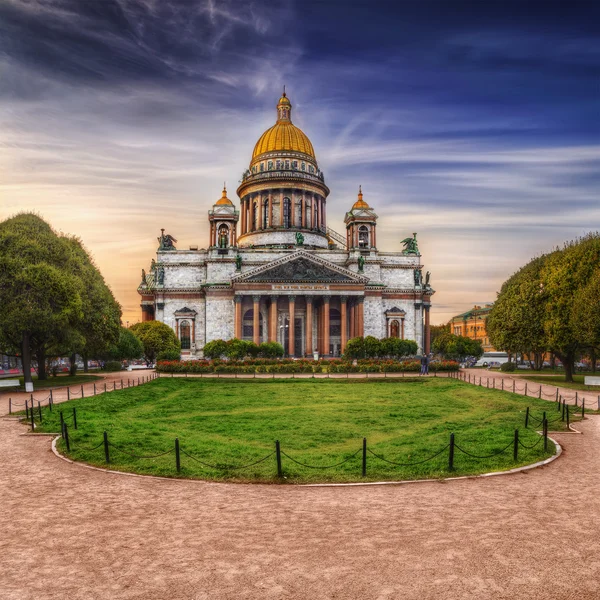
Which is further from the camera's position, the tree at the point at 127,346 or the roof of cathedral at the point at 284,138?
the roof of cathedral at the point at 284,138

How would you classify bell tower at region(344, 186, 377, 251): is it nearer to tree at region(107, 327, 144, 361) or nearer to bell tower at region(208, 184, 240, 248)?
bell tower at region(208, 184, 240, 248)

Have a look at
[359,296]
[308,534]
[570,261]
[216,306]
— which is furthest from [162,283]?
[308,534]

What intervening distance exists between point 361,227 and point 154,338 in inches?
1440

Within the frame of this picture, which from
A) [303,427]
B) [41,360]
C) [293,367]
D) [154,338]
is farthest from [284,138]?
[303,427]

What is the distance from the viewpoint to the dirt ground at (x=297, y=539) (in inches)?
337

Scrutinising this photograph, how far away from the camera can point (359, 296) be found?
2945 inches

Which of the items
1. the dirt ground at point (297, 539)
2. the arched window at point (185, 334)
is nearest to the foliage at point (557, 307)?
the dirt ground at point (297, 539)

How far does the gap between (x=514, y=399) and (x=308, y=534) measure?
2391cm

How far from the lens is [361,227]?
82875 millimetres

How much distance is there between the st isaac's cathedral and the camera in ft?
241

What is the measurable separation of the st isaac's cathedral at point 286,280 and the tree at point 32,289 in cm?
3324

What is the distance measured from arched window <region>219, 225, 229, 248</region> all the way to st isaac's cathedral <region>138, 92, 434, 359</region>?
15cm

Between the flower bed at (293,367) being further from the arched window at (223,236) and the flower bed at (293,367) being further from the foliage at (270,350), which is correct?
the arched window at (223,236)

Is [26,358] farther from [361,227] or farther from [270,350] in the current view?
[361,227]
